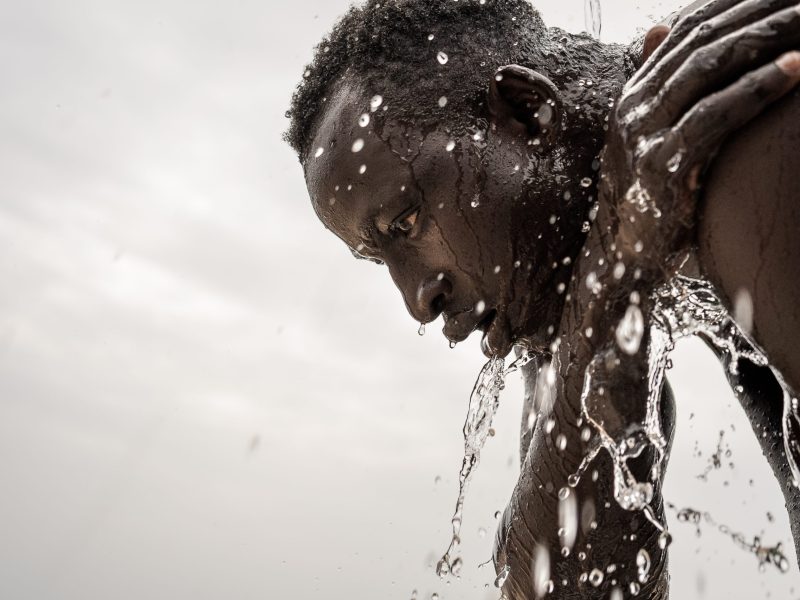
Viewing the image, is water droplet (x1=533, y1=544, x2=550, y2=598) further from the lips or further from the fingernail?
the fingernail

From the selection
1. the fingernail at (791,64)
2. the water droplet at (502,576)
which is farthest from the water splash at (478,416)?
the fingernail at (791,64)

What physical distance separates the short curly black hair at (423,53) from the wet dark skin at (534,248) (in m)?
0.06

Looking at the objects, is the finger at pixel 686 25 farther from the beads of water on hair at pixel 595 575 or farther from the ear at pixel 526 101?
the beads of water on hair at pixel 595 575

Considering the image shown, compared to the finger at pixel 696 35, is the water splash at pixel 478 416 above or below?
below

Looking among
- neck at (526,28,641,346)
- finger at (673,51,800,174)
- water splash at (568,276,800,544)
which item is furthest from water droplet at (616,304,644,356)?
finger at (673,51,800,174)

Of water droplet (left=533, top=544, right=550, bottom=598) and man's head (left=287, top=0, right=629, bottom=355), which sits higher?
man's head (left=287, top=0, right=629, bottom=355)

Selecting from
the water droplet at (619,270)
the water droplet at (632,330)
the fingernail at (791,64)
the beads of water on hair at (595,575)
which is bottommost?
the beads of water on hair at (595,575)

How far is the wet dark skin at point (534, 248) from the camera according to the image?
180 centimetres

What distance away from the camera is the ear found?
2.15m

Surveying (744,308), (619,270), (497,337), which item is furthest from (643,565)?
(744,308)

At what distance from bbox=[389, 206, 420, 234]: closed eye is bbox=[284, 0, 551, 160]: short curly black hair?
0.23m

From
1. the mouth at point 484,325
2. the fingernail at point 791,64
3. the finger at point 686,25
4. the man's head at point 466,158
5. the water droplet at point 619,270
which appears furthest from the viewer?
the mouth at point 484,325

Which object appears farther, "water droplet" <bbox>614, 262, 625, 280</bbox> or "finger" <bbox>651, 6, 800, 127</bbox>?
"water droplet" <bbox>614, 262, 625, 280</bbox>

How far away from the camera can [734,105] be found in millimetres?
1439
